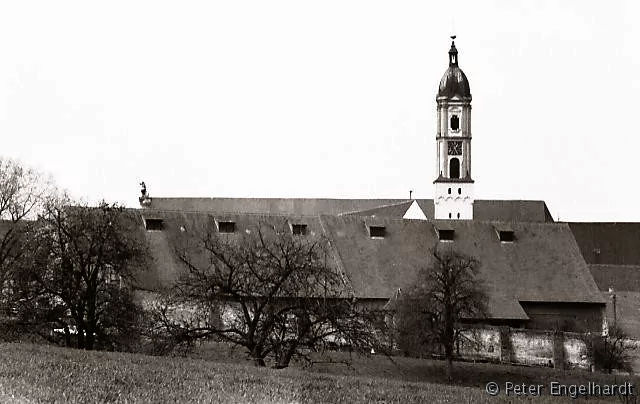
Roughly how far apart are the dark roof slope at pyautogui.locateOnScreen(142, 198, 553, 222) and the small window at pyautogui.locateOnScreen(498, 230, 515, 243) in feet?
138

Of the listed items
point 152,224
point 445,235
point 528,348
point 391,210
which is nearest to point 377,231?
point 445,235

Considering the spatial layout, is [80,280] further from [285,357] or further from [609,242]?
[609,242]

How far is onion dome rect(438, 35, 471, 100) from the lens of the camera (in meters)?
99.8

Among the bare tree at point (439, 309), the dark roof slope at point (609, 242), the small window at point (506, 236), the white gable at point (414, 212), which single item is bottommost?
the bare tree at point (439, 309)

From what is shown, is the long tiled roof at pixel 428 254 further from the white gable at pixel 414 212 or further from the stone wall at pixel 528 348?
the white gable at pixel 414 212

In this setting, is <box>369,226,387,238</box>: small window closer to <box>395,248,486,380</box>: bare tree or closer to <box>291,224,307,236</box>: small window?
<box>291,224,307,236</box>: small window

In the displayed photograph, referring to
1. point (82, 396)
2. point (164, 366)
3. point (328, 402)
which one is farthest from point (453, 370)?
point (82, 396)

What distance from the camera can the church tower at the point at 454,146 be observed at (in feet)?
328

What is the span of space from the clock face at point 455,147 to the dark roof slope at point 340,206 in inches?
349

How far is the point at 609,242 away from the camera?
311 ft

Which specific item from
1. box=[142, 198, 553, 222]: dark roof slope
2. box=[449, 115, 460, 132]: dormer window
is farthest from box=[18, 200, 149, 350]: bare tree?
box=[142, 198, 553, 222]: dark roof slope

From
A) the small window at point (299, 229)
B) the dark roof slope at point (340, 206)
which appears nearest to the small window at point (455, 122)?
the dark roof slope at point (340, 206)

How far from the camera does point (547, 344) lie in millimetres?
54625

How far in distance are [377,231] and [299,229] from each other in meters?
4.81
